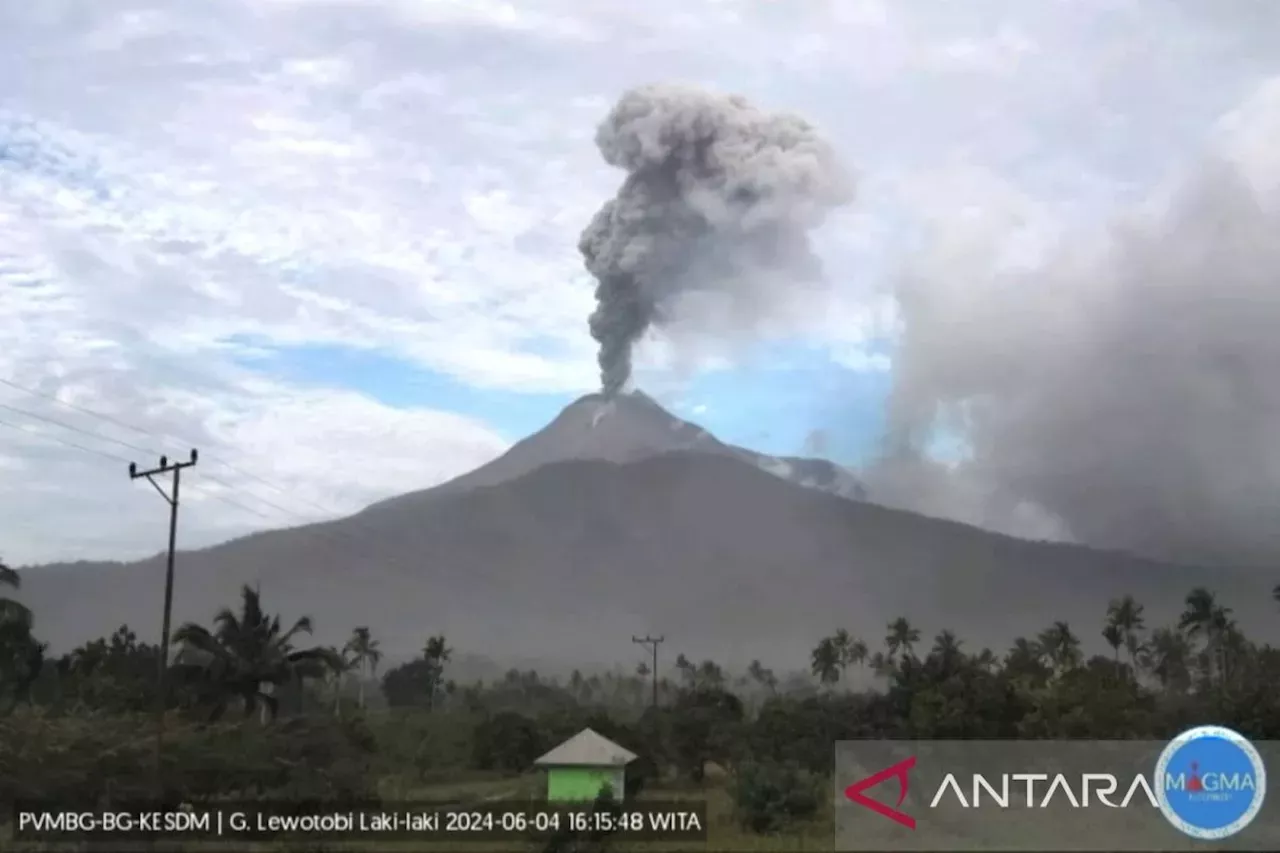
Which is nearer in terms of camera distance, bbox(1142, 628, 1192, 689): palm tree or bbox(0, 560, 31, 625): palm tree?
bbox(0, 560, 31, 625): palm tree

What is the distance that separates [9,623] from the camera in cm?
3512

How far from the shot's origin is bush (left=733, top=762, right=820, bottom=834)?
22141 mm

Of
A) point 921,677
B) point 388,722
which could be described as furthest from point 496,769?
point 921,677

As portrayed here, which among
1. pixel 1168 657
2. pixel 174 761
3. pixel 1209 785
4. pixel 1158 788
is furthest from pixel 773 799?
pixel 1168 657

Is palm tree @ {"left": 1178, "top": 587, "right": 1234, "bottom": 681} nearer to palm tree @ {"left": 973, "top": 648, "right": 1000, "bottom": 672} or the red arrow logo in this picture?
palm tree @ {"left": 973, "top": 648, "right": 1000, "bottom": 672}

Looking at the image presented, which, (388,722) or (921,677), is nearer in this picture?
(921,677)

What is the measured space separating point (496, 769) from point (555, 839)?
786 inches

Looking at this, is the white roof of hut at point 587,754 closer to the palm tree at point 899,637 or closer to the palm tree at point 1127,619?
the palm tree at point 899,637

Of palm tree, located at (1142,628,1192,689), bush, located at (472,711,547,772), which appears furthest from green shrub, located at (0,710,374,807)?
palm tree, located at (1142,628,1192,689)

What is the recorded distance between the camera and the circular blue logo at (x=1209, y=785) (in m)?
16.4

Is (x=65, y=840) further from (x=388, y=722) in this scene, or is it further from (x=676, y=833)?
(x=388, y=722)

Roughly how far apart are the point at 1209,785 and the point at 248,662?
2258 cm

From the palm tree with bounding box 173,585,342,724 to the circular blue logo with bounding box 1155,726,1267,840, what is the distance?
20463mm

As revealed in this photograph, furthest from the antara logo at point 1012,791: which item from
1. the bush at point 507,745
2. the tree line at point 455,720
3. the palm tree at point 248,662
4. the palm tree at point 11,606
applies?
the palm tree at point 11,606
